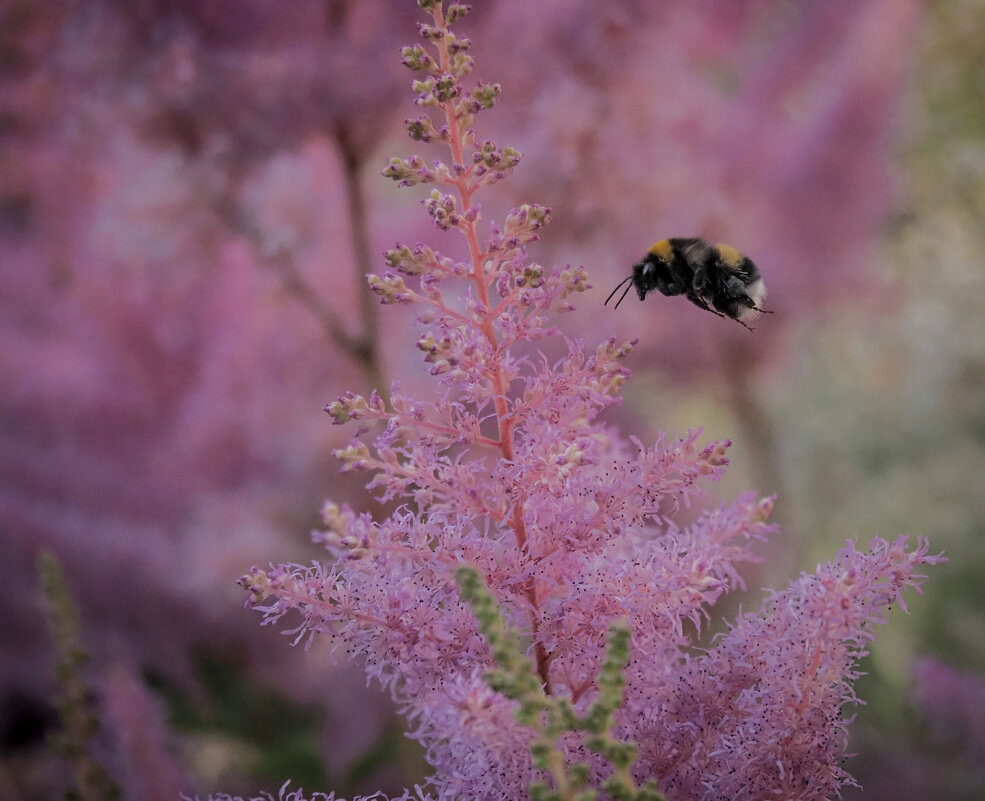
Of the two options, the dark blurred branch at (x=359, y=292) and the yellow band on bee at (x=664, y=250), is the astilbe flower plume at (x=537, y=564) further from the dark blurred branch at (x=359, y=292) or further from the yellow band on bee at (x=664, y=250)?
the dark blurred branch at (x=359, y=292)

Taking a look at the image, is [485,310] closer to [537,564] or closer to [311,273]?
[537,564]

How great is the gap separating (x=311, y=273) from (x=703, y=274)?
624 millimetres

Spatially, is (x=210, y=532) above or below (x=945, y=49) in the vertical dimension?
below

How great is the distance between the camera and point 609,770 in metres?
0.46

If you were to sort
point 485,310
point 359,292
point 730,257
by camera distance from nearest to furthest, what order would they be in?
point 485,310 < point 730,257 < point 359,292

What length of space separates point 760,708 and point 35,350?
1.24m

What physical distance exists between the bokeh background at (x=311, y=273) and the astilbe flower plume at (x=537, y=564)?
15.1 inches

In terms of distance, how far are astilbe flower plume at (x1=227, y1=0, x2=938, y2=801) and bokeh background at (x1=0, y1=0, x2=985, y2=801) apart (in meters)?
0.38

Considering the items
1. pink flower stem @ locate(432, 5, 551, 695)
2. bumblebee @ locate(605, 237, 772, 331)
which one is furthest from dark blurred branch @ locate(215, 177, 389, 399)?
pink flower stem @ locate(432, 5, 551, 695)

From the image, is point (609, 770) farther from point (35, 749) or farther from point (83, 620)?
point (35, 749)

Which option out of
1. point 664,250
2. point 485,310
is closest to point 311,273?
point 664,250

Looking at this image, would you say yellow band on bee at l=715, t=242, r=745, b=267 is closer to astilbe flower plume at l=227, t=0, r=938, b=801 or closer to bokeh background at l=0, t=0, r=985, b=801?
astilbe flower plume at l=227, t=0, r=938, b=801

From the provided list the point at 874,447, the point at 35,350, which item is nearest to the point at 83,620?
the point at 35,350

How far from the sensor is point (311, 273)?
1.14 m
